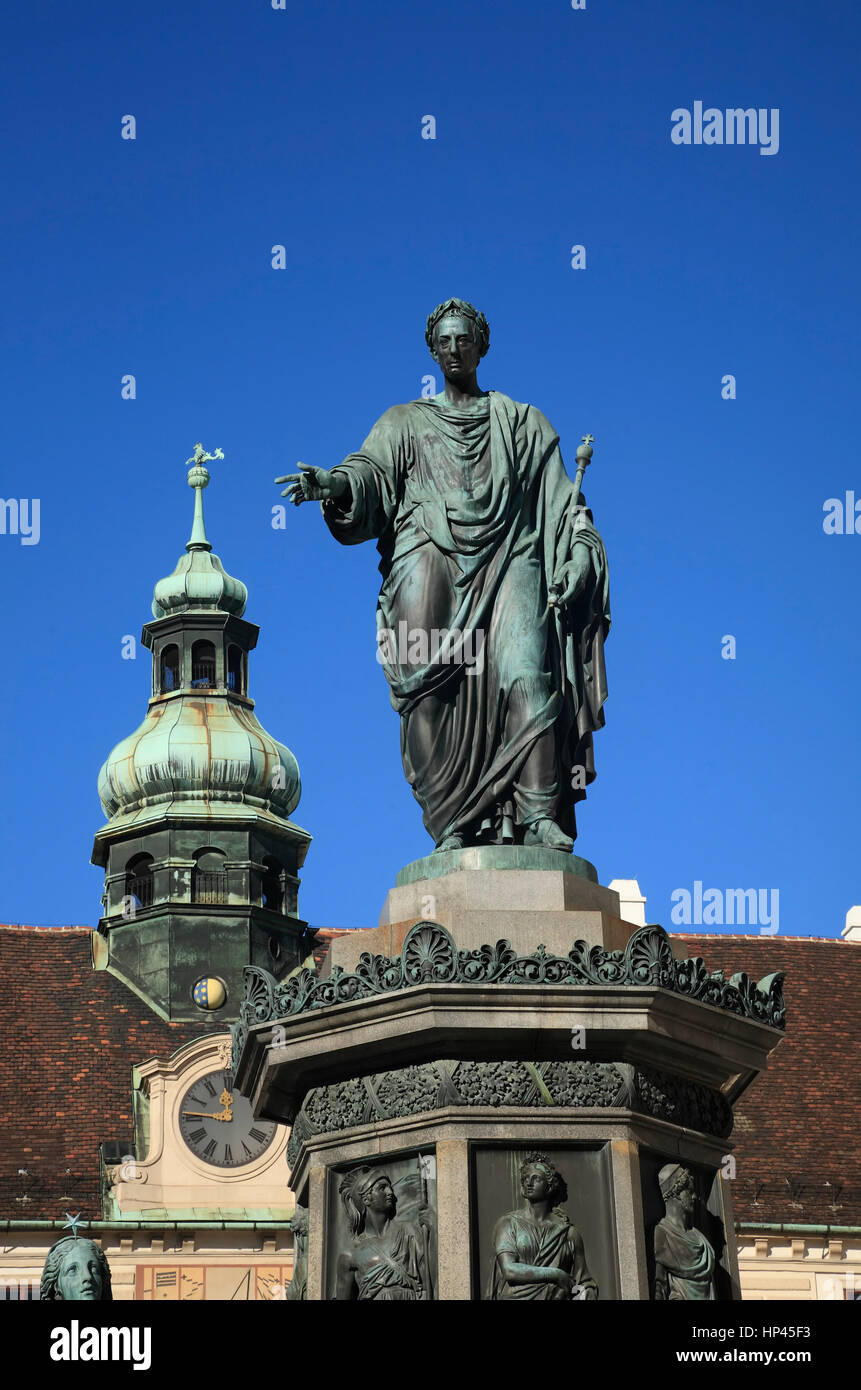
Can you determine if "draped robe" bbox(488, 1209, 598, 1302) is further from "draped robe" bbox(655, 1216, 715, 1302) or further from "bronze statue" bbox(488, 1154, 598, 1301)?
"draped robe" bbox(655, 1216, 715, 1302)

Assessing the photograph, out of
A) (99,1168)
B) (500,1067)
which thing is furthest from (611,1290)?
(99,1168)

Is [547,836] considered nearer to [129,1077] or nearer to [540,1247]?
[540,1247]

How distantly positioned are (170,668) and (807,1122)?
20657 mm

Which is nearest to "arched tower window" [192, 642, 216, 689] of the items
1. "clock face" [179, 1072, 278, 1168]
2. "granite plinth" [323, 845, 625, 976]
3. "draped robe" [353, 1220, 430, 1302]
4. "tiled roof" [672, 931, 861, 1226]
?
"clock face" [179, 1072, 278, 1168]

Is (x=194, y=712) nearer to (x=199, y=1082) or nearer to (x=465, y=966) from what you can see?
(x=199, y=1082)

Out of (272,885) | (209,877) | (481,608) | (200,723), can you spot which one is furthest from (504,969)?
(200,723)

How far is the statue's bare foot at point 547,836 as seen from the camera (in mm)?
10609

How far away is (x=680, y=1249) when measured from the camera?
984 centimetres

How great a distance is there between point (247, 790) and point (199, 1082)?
8709mm

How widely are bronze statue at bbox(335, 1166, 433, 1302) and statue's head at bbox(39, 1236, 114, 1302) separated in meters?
1.02

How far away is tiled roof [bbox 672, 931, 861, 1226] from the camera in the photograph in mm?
42750

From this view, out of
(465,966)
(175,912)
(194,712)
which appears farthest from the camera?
(194,712)
